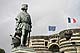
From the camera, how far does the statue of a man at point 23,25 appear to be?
21469 millimetres

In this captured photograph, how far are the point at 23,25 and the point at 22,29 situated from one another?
0.30 metres

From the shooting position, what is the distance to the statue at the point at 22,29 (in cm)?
2136

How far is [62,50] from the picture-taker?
6134 centimetres

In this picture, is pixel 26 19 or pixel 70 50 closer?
pixel 26 19

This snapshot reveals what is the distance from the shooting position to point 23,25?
21.7m

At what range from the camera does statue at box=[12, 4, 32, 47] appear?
21359mm

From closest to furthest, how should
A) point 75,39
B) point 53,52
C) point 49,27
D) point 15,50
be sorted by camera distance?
point 15,50
point 75,39
point 49,27
point 53,52

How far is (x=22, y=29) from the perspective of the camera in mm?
21578

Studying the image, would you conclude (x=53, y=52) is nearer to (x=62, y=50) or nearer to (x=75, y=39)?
(x=62, y=50)

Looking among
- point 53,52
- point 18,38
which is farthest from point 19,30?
A: point 53,52

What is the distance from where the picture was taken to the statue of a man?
70.4 feet

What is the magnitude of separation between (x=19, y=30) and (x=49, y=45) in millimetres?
45682

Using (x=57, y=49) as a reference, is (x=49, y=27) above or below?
above

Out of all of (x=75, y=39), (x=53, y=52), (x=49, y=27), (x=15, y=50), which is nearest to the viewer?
(x=15, y=50)
